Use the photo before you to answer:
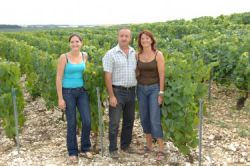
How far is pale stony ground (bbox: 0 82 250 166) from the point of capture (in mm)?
5555

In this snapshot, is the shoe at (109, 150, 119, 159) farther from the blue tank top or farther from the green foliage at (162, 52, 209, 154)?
the blue tank top

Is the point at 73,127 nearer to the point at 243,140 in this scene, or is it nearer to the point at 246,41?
the point at 243,140

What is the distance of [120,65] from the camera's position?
5.10m

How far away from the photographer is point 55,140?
21.5ft

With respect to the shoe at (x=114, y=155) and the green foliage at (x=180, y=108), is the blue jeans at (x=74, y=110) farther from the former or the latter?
the green foliage at (x=180, y=108)

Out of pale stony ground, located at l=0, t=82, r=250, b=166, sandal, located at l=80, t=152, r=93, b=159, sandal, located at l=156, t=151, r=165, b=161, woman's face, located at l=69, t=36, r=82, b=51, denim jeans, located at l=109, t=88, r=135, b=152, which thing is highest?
woman's face, located at l=69, t=36, r=82, b=51

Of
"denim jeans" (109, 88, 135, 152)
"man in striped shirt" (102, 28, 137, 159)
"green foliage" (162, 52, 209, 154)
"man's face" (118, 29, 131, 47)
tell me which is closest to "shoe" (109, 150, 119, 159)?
"denim jeans" (109, 88, 135, 152)

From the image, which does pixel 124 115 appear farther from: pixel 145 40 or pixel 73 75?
pixel 145 40

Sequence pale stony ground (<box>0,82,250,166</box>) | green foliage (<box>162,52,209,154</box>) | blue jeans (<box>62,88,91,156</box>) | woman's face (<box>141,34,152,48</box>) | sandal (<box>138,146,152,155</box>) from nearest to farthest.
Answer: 1. woman's face (<box>141,34,152,48</box>)
2. green foliage (<box>162,52,209,154</box>)
3. blue jeans (<box>62,88,91,156</box>)
4. pale stony ground (<box>0,82,250,166</box>)
5. sandal (<box>138,146,152,155</box>)

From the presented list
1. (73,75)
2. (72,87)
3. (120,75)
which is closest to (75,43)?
(73,75)

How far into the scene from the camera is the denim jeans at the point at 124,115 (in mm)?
5289

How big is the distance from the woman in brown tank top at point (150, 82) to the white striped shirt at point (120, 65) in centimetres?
10

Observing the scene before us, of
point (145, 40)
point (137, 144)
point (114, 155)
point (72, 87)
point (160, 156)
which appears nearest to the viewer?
point (145, 40)

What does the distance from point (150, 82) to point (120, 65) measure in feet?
1.54
